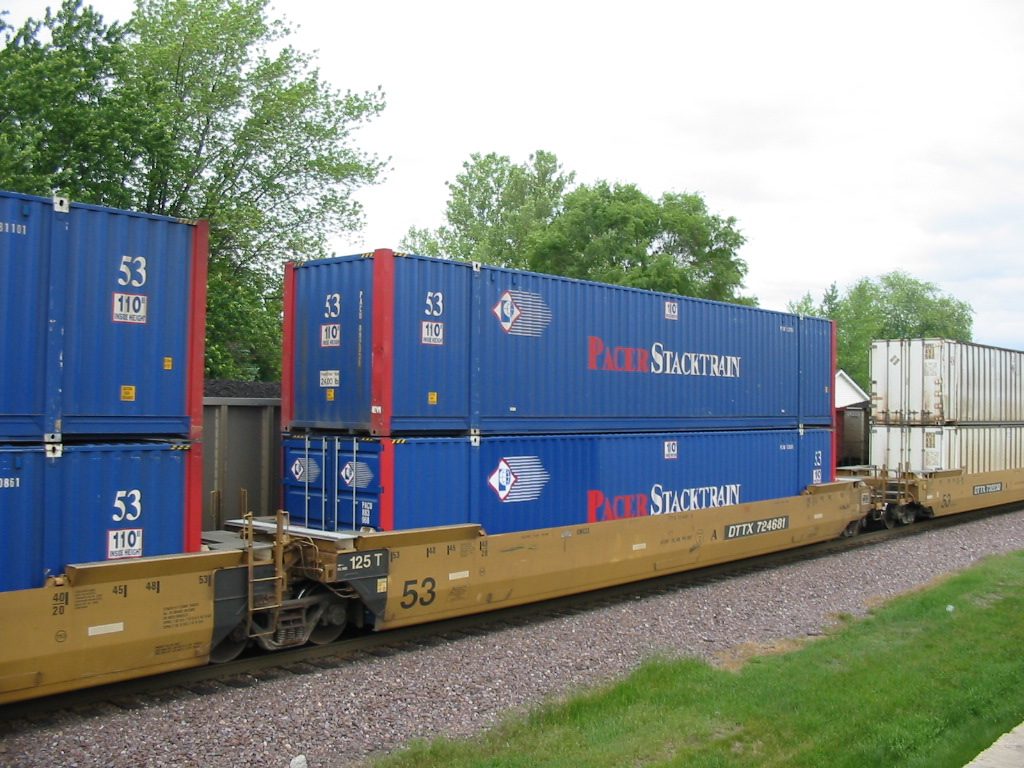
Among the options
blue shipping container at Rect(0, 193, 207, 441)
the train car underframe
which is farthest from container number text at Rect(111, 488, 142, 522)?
blue shipping container at Rect(0, 193, 207, 441)

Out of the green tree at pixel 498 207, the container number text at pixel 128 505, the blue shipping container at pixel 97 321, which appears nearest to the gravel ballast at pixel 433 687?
the container number text at pixel 128 505

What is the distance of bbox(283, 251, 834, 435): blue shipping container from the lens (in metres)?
9.44

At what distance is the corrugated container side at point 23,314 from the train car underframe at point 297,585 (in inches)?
48.5

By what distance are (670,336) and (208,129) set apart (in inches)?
756

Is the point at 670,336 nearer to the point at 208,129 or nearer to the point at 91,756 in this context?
the point at 91,756

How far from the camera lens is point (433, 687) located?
765 centimetres

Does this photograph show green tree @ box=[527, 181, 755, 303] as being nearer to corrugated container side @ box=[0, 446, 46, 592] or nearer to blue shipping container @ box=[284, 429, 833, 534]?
blue shipping container @ box=[284, 429, 833, 534]

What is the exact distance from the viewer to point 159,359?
25.1 feet

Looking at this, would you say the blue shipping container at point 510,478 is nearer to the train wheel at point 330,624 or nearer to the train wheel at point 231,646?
the train wheel at point 330,624

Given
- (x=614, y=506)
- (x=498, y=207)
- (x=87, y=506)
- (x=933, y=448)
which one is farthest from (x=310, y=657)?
(x=498, y=207)

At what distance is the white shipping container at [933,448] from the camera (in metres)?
18.9

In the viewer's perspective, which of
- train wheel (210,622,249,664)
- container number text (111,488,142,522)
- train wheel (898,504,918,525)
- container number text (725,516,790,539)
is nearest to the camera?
container number text (111,488,142,522)

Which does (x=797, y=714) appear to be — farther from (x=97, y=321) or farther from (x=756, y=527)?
(x=756, y=527)

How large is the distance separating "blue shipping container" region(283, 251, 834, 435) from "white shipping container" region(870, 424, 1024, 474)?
7.43m
